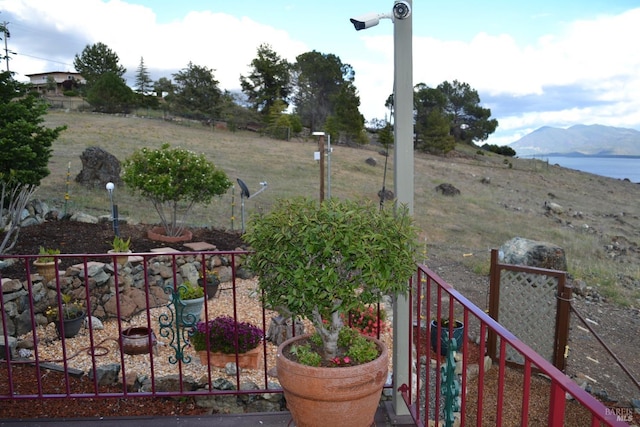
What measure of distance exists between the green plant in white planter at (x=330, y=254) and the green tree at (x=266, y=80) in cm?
3284

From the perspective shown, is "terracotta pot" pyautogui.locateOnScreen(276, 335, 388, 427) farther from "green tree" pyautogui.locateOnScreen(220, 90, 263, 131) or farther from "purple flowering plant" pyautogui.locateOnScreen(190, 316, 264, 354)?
"green tree" pyautogui.locateOnScreen(220, 90, 263, 131)

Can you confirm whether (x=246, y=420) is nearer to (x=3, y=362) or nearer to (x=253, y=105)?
(x=3, y=362)

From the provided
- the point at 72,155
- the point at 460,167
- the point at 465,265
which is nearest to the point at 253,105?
the point at 460,167

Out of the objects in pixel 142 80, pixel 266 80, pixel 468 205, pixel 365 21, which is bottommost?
pixel 468 205

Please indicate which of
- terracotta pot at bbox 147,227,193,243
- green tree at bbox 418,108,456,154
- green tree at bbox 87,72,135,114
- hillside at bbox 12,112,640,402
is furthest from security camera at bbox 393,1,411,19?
green tree at bbox 87,72,135,114

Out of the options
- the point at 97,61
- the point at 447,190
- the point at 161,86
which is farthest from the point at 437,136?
the point at 97,61

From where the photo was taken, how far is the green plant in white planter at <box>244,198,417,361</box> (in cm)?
189

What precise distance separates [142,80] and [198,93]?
384 inches

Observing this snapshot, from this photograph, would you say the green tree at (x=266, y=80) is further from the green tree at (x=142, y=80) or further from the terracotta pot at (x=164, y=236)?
the terracotta pot at (x=164, y=236)

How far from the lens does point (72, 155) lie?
50.8 feet

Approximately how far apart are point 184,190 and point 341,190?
31.0 ft

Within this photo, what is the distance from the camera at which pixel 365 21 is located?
2324mm

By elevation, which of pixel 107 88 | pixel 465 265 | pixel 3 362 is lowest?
pixel 465 265

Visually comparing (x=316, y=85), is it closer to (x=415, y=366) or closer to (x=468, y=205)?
(x=468, y=205)
